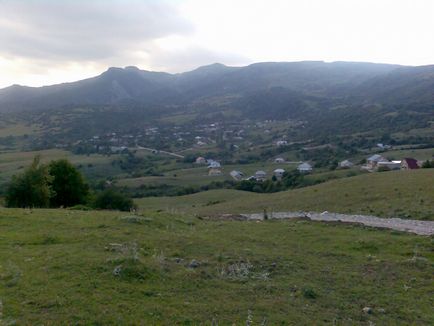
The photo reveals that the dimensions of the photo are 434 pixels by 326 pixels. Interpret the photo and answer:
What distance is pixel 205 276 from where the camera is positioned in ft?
43.2

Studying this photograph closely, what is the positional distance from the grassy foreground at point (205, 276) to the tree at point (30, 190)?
14.1 m

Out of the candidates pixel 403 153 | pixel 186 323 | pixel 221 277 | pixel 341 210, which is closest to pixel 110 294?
pixel 186 323

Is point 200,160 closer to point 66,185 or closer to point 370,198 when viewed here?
point 66,185

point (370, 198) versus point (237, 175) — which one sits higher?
point (370, 198)

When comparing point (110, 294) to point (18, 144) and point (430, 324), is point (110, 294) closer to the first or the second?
point (430, 324)

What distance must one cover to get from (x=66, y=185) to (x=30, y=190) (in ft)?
20.3

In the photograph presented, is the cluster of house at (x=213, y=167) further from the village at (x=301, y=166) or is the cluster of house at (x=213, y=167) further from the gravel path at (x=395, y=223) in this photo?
the gravel path at (x=395, y=223)

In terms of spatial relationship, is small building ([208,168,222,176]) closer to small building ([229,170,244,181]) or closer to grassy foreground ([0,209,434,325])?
small building ([229,170,244,181])

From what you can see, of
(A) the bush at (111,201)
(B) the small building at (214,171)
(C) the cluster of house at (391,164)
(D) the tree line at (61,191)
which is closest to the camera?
(D) the tree line at (61,191)

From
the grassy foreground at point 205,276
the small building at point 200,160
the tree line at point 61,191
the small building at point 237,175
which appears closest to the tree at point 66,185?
the tree line at point 61,191

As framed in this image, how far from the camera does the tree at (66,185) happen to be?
39.8 metres

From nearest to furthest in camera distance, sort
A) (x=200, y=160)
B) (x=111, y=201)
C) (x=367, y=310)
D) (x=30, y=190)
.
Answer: (x=367, y=310), (x=30, y=190), (x=111, y=201), (x=200, y=160)

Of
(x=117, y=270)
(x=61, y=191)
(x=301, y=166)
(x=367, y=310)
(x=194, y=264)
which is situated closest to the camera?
(x=367, y=310)

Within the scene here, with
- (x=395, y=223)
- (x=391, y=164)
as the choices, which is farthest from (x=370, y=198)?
(x=391, y=164)
